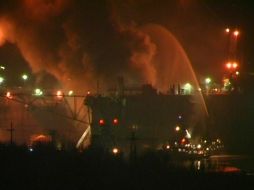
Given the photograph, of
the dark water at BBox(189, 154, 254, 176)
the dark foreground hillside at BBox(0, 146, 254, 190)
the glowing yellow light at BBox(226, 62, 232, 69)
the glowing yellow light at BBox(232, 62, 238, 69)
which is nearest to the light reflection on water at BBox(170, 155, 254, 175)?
the dark water at BBox(189, 154, 254, 176)

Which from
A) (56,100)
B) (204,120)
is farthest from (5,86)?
(204,120)

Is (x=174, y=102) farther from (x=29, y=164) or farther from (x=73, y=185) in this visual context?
A: (x=73, y=185)

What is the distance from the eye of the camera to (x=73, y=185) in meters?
27.6

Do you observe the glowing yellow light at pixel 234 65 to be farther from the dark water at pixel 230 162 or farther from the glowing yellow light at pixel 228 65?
the dark water at pixel 230 162

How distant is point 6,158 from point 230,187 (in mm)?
12581

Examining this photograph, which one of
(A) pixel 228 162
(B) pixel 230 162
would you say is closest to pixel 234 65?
(B) pixel 230 162

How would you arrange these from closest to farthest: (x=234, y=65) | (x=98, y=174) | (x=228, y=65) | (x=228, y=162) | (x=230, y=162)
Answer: (x=98, y=174) → (x=228, y=162) → (x=230, y=162) → (x=234, y=65) → (x=228, y=65)

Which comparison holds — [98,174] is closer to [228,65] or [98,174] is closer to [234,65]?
[234,65]

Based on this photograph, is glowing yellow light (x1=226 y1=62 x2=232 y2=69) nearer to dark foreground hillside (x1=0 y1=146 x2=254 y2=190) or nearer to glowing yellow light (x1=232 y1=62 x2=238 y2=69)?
glowing yellow light (x1=232 y1=62 x2=238 y2=69)


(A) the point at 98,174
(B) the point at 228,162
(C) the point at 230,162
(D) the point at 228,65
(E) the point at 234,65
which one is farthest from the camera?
(D) the point at 228,65

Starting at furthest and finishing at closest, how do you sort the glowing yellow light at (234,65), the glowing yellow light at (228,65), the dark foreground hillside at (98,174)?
the glowing yellow light at (228,65), the glowing yellow light at (234,65), the dark foreground hillside at (98,174)

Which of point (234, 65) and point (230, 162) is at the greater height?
point (234, 65)

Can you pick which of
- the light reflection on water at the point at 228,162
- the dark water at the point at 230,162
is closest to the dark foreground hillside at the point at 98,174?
the light reflection on water at the point at 228,162

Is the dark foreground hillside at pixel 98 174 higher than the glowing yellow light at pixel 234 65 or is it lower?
lower
